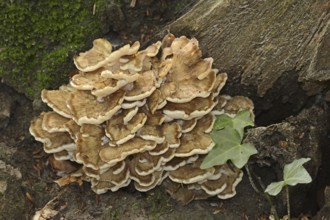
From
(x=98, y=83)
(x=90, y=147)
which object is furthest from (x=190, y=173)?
(x=98, y=83)

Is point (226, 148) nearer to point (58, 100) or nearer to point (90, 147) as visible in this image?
point (90, 147)

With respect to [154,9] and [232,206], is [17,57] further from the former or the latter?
[232,206]

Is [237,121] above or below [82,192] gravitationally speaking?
above

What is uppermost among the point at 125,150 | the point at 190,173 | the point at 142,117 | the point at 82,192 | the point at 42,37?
the point at 42,37

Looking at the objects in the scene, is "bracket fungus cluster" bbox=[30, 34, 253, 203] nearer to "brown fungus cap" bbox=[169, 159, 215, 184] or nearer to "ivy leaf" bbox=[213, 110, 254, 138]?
"brown fungus cap" bbox=[169, 159, 215, 184]

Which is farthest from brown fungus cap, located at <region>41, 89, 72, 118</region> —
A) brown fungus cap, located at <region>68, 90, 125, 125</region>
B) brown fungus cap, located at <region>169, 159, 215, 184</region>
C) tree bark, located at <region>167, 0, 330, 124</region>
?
tree bark, located at <region>167, 0, 330, 124</region>

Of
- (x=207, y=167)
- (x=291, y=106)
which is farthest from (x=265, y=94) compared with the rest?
(x=207, y=167)

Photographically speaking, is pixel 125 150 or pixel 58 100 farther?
pixel 58 100
